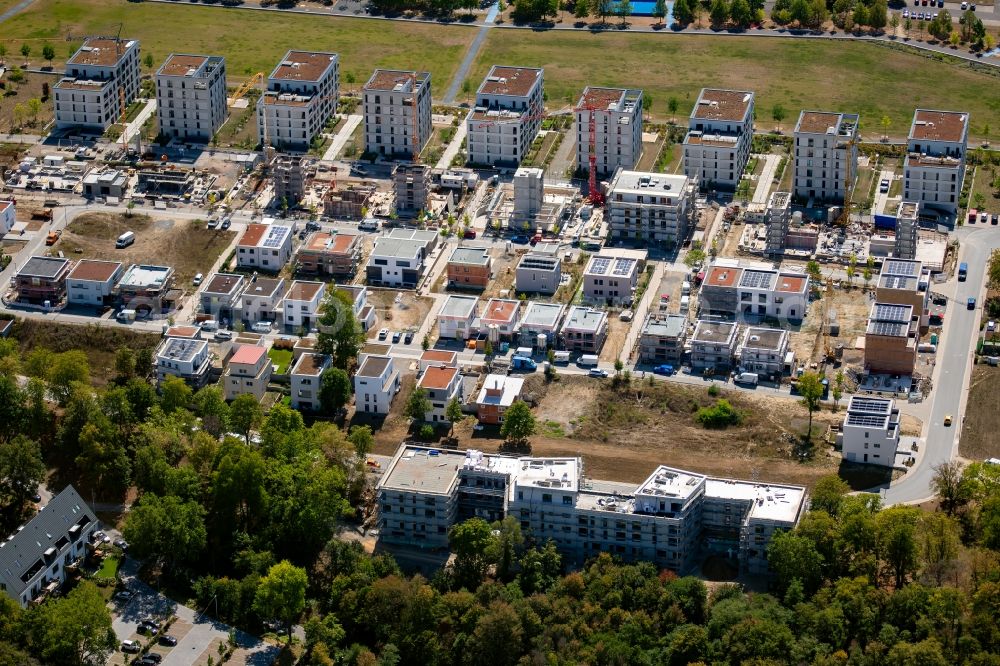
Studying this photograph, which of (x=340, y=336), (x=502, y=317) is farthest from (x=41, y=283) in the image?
(x=502, y=317)

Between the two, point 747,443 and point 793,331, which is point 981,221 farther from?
point 747,443

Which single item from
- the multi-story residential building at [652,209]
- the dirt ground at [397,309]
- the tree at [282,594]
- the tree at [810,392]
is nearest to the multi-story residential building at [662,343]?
the tree at [810,392]

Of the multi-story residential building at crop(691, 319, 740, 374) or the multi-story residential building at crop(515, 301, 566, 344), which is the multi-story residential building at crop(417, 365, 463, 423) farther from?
the multi-story residential building at crop(691, 319, 740, 374)

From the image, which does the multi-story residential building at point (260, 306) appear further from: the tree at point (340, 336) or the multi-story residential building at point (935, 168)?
the multi-story residential building at point (935, 168)

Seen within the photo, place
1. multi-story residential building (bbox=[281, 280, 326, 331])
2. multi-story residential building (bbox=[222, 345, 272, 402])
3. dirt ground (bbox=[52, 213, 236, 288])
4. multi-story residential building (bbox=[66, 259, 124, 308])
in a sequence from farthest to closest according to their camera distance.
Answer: dirt ground (bbox=[52, 213, 236, 288]) → multi-story residential building (bbox=[66, 259, 124, 308]) → multi-story residential building (bbox=[281, 280, 326, 331]) → multi-story residential building (bbox=[222, 345, 272, 402])

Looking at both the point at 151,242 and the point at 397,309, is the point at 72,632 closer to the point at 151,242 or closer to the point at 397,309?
the point at 397,309

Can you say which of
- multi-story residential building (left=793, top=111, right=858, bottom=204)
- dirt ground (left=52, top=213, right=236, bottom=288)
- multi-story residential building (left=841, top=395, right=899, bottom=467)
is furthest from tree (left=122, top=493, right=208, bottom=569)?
multi-story residential building (left=793, top=111, right=858, bottom=204)
